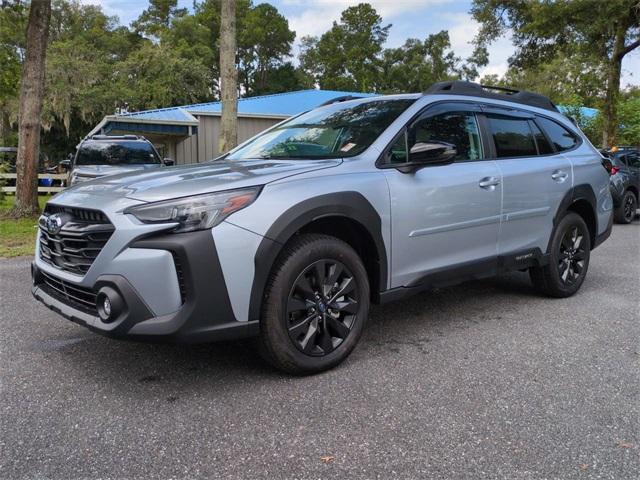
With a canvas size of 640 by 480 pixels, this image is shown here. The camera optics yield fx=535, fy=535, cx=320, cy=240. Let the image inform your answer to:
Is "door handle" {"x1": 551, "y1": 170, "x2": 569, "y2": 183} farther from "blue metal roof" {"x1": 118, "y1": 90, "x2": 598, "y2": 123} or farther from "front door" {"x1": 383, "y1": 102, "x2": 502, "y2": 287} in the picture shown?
"blue metal roof" {"x1": 118, "y1": 90, "x2": 598, "y2": 123}

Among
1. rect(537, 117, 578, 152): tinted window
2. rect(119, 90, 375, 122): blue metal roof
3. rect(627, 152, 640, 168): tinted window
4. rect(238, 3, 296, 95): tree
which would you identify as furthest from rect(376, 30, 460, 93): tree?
rect(537, 117, 578, 152): tinted window

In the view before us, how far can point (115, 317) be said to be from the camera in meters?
2.69

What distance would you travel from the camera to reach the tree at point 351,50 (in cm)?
5516

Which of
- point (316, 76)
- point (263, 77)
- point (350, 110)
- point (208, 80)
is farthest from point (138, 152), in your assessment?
point (316, 76)

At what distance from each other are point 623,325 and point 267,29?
55622 mm

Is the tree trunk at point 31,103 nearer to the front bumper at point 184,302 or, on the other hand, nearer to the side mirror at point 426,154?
the front bumper at point 184,302

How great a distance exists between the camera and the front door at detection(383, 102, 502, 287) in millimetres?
3572

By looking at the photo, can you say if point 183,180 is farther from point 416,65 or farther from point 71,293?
point 416,65

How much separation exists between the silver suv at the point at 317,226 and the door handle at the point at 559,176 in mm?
16

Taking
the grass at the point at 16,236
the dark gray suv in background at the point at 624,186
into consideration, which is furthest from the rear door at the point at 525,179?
the dark gray suv in background at the point at 624,186

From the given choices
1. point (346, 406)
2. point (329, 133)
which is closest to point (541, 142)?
point (329, 133)

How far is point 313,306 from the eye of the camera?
3152 millimetres

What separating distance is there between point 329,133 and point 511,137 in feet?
5.45

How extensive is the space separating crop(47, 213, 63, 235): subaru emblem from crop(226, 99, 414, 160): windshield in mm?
1534
